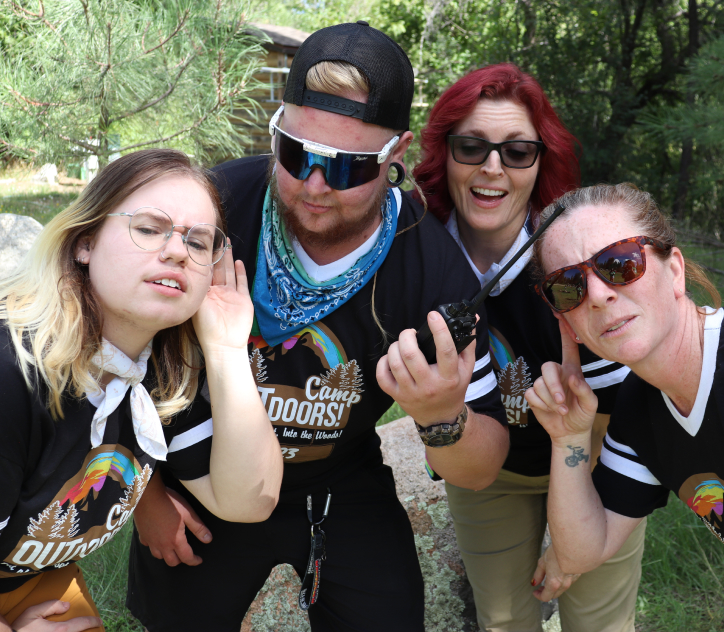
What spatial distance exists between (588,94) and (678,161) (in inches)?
78.3

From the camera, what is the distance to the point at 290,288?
80.4 inches

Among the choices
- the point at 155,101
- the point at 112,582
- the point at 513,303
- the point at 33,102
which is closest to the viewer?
the point at 513,303

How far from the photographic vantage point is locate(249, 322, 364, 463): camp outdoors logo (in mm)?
2084

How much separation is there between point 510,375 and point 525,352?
Result: 4.0 inches

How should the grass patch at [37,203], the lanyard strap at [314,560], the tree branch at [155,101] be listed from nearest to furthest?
the lanyard strap at [314,560] < the tree branch at [155,101] < the grass patch at [37,203]

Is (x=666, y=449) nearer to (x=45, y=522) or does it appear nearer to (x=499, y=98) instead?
(x=499, y=98)

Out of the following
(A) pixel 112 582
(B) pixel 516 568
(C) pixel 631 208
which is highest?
(C) pixel 631 208

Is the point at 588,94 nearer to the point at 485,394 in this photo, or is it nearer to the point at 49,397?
the point at 485,394

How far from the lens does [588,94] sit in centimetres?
863

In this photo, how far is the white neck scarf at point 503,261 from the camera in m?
2.20

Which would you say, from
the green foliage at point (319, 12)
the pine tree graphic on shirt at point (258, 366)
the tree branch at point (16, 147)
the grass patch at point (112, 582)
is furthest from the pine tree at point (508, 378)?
the green foliage at point (319, 12)

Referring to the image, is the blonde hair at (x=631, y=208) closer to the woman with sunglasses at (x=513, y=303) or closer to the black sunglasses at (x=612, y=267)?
the black sunglasses at (x=612, y=267)

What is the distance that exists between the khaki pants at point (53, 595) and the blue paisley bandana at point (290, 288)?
93 cm

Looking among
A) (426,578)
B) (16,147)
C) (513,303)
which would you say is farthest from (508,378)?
(16,147)
